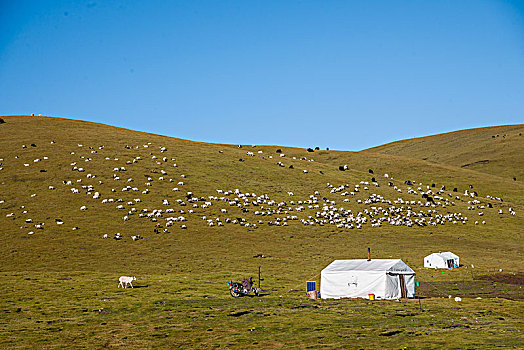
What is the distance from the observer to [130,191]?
98.0 metres

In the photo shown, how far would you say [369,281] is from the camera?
49656 millimetres

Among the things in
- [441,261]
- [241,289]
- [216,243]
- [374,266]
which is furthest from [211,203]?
[374,266]

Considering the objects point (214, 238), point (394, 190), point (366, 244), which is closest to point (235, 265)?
point (214, 238)

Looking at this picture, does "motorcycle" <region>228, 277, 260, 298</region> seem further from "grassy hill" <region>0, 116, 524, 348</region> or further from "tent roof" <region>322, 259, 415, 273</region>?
"tent roof" <region>322, 259, 415, 273</region>

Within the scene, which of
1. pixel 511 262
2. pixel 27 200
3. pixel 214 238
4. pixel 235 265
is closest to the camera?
pixel 235 265

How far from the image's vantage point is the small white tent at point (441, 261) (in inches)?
2813

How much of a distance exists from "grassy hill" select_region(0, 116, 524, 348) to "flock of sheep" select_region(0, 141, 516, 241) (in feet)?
Result: 1.50

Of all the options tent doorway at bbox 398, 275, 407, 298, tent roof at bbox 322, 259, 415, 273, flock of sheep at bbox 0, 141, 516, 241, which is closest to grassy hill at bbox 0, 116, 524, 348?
flock of sheep at bbox 0, 141, 516, 241

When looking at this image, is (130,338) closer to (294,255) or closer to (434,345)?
(434,345)

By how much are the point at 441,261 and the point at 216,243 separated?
1324 inches

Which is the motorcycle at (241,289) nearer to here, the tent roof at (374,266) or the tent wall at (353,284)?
the tent wall at (353,284)

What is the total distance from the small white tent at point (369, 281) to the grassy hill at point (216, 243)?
8.52 ft

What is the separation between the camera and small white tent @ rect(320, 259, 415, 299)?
49.1m

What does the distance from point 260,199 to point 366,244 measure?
26568 millimetres
